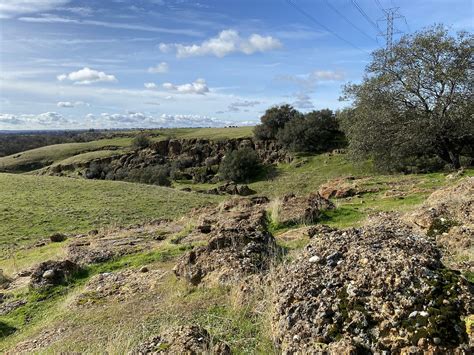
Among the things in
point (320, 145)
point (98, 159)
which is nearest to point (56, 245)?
point (320, 145)

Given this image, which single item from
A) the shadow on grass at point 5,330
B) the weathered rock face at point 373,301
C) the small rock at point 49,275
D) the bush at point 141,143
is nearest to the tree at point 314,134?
the bush at point 141,143

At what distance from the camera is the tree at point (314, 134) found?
57.3 metres

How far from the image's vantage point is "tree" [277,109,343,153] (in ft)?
188

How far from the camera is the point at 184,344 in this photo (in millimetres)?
4270

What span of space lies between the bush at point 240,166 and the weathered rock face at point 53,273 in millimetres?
46436

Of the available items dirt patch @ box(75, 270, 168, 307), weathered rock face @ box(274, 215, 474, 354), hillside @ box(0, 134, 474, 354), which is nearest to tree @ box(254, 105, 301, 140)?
hillside @ box(0, 134, 474, 354)

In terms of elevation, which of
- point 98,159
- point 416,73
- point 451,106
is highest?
point 416,73

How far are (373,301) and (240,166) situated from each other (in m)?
53.3

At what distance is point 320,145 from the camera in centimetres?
5775

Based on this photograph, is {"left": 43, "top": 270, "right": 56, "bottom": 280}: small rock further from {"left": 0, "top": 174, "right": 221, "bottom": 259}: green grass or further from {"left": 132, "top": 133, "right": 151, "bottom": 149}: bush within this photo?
{"left": 132, "top": 133, "right": 151, "bottom": 149}: bush

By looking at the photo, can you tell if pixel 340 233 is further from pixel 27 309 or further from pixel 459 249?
pixel 27 309

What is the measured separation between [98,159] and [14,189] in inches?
1723

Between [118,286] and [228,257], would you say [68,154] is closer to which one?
[118,286]

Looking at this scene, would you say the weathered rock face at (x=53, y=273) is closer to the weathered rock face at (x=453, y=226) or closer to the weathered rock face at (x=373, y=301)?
the weathered rock face at (x=373, y=301)
